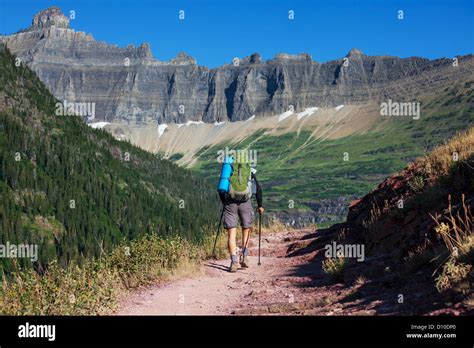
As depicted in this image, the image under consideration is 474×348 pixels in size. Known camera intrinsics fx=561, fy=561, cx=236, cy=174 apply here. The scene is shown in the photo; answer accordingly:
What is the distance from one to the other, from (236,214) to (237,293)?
12.5ft

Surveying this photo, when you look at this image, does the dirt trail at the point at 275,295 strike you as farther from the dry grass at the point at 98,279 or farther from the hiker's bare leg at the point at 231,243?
the hiker's bare leg at the point at 231,243

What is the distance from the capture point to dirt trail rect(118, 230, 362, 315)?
34.9 ft

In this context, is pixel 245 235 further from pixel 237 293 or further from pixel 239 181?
pixel 237 293

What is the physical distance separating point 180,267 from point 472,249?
25.7 ft

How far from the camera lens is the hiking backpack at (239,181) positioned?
1582cm

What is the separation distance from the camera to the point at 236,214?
16.3 m

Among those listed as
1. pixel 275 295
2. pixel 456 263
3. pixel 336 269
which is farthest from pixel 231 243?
pixel 456 263

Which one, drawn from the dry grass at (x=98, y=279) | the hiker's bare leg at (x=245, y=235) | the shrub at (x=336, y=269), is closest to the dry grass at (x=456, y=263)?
the shrub at (x=336, y=269)

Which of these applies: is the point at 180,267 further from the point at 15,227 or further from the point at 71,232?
the point at 71,232
